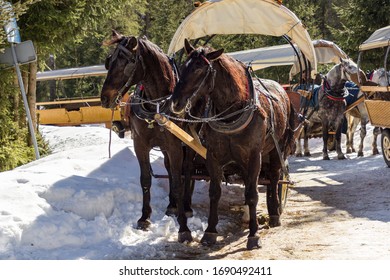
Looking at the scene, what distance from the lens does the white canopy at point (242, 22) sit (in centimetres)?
1004

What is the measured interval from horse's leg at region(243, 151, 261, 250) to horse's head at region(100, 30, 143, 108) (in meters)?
1.63

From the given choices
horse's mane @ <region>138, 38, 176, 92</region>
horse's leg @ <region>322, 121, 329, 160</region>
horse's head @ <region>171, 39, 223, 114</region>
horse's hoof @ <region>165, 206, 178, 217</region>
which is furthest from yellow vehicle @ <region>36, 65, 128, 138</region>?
horse's head @ <region>171, 39, 223, 114</region>

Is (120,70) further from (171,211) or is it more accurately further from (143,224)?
(171,211)

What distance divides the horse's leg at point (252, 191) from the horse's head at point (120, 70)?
1.63m

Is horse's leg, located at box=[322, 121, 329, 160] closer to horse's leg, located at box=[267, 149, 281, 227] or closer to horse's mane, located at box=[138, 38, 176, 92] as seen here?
horse's leg, located at box=[267, 149, 281, 227]

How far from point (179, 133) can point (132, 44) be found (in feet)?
4.08

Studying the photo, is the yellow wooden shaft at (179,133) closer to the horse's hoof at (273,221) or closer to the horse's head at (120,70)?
the horse's head at (120,70)

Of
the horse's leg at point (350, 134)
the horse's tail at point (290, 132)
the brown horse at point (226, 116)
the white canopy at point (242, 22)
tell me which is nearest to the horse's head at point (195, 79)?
the brown horse at point (226, 116)

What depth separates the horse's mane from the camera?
25.8ft

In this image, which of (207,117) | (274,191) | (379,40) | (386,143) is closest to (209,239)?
(207,117)

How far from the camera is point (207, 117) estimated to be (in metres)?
7.31

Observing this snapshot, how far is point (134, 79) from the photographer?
778 cm

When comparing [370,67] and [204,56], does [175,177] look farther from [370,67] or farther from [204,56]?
[370,67]

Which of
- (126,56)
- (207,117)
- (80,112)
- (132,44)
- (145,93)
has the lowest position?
(80,112)
